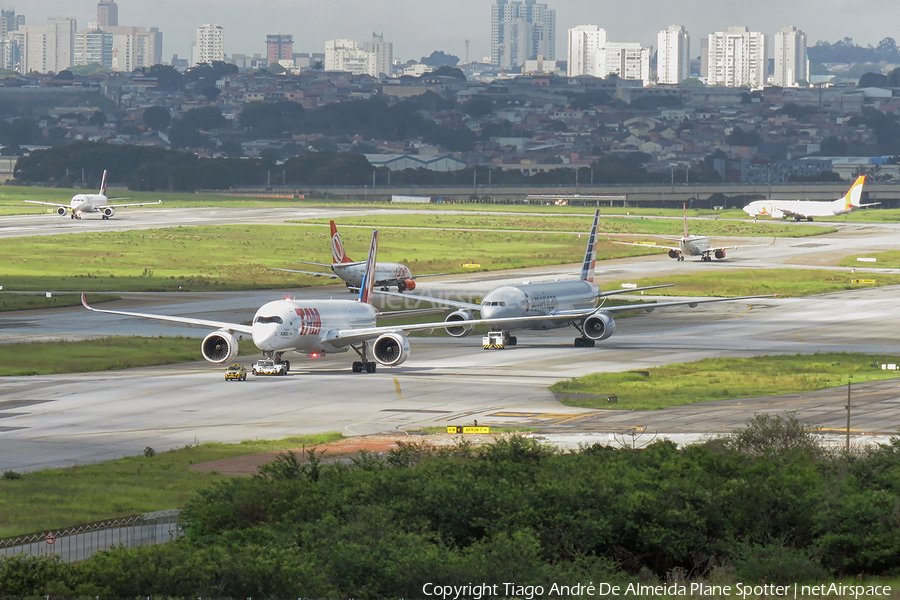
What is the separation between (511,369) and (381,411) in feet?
53.1

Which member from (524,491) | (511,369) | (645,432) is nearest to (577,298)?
(511,369)

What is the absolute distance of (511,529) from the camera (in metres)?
28.2

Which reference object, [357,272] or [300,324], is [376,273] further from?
[300,324]

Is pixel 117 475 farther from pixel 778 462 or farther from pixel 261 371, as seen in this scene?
pixel 261 371

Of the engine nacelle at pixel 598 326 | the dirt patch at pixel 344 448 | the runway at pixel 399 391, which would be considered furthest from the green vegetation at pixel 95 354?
the dirt patch at pixel 344 448

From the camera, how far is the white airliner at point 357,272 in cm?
11196

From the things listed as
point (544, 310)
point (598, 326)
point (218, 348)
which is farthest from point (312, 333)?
point (598, 326)

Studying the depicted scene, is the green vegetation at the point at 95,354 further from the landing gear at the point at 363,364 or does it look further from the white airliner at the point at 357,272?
the white airliner at the point at 357,272

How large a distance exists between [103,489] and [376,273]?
269 ft

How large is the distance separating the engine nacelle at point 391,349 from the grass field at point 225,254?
2209 inches

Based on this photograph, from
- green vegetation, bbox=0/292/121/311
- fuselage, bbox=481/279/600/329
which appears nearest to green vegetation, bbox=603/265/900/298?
fuselage, bbox=481/279/600/329

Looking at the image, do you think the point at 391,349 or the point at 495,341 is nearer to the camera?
the point at 391,349

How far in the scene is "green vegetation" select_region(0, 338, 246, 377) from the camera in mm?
69812

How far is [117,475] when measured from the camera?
39.7 meters
